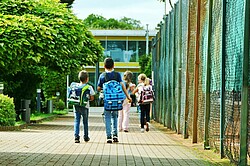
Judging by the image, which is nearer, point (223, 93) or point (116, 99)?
point (223, 93)

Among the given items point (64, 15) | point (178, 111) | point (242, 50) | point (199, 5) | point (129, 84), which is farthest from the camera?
point (64, 15)

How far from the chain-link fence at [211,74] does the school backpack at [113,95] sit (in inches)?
63.8

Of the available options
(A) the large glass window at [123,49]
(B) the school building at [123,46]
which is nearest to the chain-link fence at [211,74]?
(B) the school building at [123,46]

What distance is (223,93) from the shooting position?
11.9 metres

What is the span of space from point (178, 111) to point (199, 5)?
12.1ft

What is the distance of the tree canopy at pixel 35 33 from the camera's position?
2217 cm

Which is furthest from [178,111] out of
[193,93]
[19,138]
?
[19,138]

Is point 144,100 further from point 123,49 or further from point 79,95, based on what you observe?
point 123,49

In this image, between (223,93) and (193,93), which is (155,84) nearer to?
(193,93)

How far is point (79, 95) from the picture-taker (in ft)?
52.1

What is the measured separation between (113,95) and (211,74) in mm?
3008

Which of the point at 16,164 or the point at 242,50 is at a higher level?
the point at 242,50

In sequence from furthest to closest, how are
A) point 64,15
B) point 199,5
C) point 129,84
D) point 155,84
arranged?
point 155,84 < point 64,15 < point 129,84 < point 199,5

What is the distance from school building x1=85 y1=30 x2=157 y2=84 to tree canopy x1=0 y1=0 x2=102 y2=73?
42.8 m
